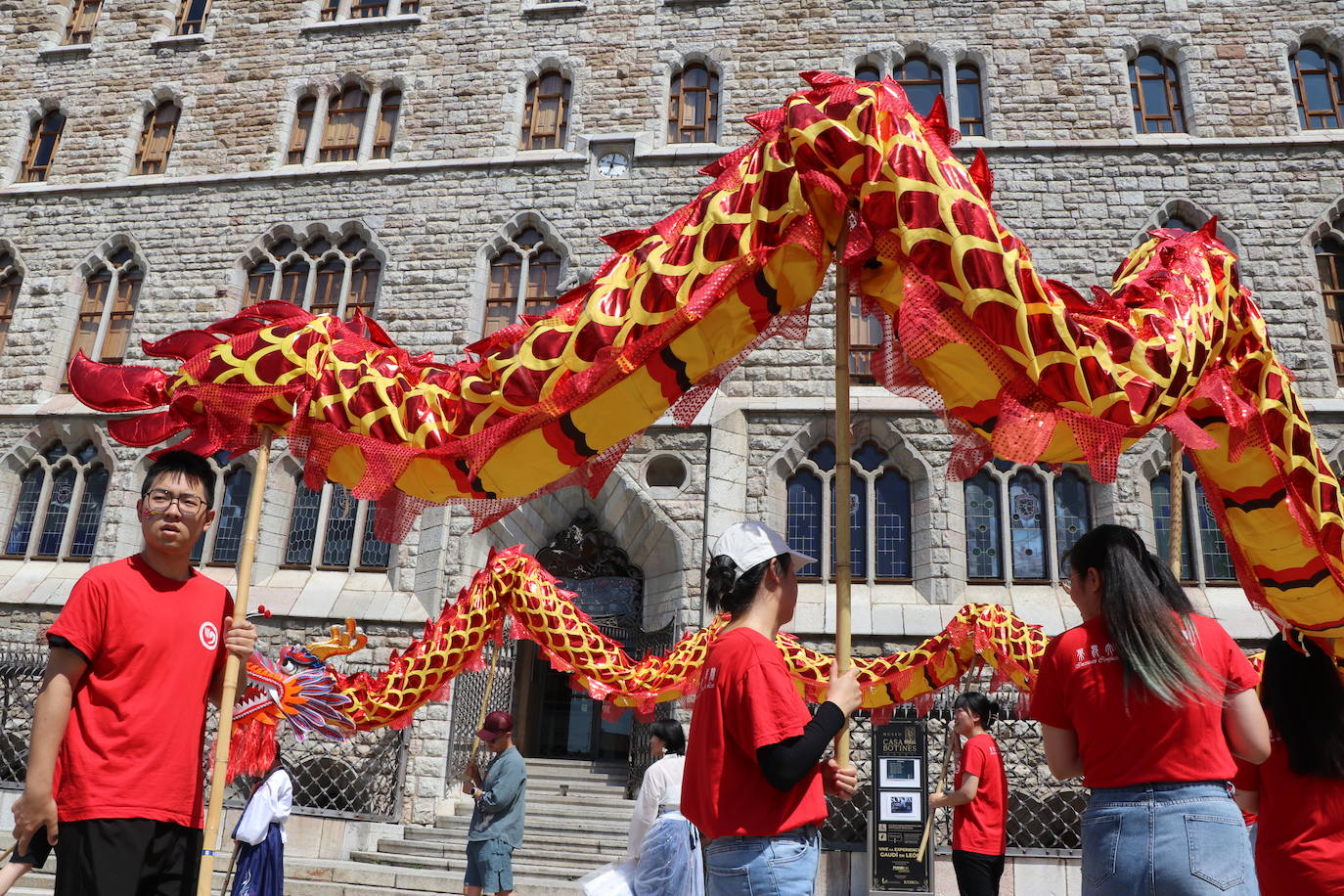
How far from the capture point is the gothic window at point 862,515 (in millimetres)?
10789

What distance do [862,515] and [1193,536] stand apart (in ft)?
12.6

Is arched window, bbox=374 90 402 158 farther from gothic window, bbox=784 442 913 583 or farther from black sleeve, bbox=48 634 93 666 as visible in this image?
black sleeve, bbox=48 634 93 666

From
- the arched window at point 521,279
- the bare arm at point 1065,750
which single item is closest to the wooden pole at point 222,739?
the bare arm at point 1065,750

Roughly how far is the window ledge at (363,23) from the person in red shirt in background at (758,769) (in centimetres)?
1456

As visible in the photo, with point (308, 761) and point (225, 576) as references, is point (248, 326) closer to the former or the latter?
point (308, 761)

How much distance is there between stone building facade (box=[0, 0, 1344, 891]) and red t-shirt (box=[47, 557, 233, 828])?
7975 mm

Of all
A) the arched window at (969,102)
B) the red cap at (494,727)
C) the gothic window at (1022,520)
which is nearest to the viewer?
the red cap at (494,727)

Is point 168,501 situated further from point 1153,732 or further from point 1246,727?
point 1246,727

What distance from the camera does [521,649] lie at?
39.5ft

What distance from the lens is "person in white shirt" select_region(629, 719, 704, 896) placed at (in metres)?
4.82

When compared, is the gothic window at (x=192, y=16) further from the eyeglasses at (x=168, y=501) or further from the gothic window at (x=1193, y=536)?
the gothic window at (x=1193, y=536)

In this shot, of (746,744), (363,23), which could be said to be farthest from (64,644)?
(363,23)

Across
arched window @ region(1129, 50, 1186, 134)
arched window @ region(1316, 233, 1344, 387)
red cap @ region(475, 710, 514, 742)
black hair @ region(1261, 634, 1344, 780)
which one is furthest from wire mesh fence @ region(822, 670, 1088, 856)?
arched window @ region(1129, 50, 1186, 134)

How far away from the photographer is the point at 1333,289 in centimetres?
1121
